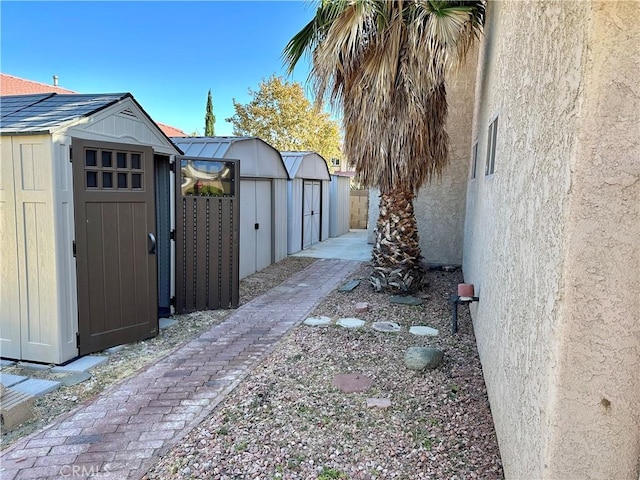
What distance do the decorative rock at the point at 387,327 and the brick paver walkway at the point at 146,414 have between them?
1.19 metres

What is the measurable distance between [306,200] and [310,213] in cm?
67

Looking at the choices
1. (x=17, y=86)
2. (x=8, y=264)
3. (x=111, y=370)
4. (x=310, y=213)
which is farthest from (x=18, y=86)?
(x=111, y=370)

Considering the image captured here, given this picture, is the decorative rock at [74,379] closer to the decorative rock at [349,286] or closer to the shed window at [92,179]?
the shed window at [92,179]

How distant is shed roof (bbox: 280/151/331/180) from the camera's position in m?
12.4

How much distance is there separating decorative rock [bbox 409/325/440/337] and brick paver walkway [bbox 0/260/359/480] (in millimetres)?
1702

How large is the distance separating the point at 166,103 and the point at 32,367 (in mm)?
24711

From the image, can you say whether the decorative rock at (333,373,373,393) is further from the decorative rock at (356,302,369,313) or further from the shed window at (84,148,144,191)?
the shed window at (84,148,144,191)

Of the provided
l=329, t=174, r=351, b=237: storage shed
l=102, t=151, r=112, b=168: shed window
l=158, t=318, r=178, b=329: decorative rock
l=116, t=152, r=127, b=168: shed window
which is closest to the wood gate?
l=158, t=318, r=178, b=329: decorative rock

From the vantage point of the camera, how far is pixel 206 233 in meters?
6.71

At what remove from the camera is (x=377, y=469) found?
3021 mm

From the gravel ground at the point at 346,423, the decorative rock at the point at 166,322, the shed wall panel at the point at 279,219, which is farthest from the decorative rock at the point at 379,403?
the shed wall panel at the point at 279,219

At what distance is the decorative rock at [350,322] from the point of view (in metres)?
6.19

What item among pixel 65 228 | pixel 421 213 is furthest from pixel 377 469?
pixel 421 213

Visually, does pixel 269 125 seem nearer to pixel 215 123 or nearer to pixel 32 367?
pixel 215 123
